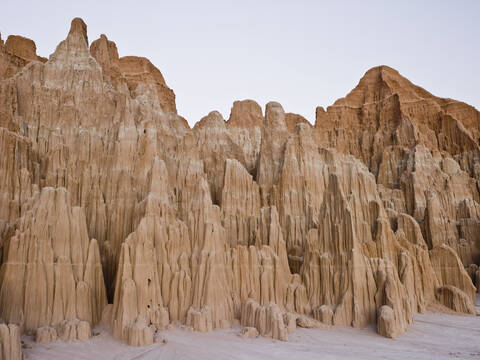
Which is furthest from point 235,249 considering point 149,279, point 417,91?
point 417,91

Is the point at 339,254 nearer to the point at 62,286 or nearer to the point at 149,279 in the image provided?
the point at 149,279

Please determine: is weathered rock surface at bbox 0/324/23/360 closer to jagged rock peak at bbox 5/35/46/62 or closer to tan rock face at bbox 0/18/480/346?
tan rock face at bbox 0/18/480/346

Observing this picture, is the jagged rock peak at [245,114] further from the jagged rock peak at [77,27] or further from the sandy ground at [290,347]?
the sandy ground at [290,347]

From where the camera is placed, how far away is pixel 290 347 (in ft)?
75.6

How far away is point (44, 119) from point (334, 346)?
86.3ft

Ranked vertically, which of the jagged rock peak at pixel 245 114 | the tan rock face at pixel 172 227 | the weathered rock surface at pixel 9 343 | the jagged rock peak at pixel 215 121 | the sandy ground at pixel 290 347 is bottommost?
the sandy ground at pixel 290 347

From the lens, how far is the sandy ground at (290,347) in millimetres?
20828

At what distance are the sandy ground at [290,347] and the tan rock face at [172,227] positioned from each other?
2.94ft

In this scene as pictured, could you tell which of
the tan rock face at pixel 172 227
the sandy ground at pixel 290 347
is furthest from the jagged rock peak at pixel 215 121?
the sandy ground at pixel 290 347

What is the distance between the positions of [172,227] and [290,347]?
10414mm

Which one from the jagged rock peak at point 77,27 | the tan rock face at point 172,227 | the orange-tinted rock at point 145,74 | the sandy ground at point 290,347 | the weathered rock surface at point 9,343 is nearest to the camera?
the weathered rock surface at point 9,343

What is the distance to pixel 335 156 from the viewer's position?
44.5 m

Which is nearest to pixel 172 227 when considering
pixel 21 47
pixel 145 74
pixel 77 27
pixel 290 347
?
pixel 290 347

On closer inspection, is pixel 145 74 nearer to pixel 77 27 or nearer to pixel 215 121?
pixel 215 121
